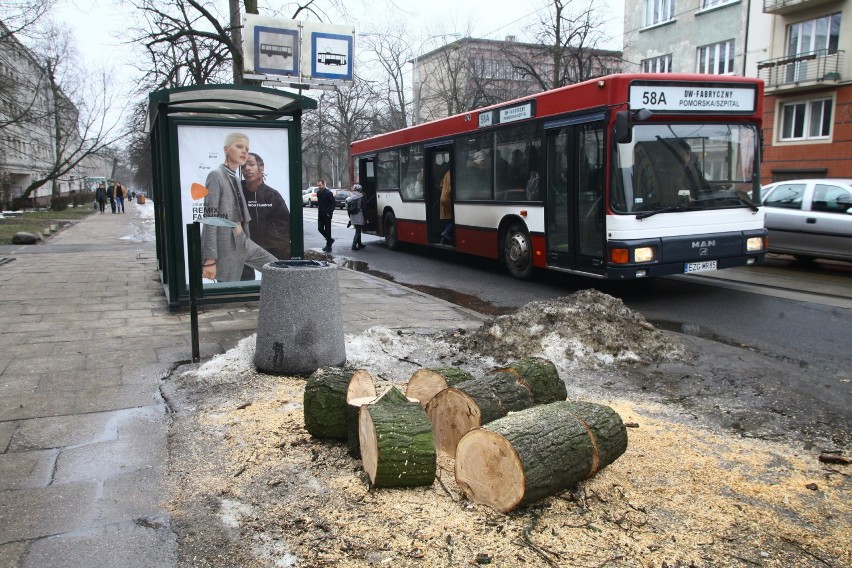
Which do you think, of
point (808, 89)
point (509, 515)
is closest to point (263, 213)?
point (509, 515)

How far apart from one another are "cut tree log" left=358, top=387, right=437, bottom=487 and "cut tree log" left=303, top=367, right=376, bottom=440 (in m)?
0.40

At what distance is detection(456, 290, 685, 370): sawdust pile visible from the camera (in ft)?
20.5

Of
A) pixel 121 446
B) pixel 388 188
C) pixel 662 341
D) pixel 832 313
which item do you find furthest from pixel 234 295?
pixel 388 188

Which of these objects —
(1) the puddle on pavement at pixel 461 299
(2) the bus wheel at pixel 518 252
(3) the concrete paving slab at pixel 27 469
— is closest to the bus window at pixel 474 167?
(2) the bus wheel at pixel 518 252

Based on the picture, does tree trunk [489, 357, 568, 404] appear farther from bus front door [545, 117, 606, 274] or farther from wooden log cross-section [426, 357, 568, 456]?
bus front door [545, 117, 606, 274]

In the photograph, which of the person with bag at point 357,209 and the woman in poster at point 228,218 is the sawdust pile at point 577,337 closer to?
the woman in poster at point 228,218

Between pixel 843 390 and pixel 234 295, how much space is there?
21.3ft

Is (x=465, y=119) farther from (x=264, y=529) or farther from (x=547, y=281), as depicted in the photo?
(x=264, y=529)

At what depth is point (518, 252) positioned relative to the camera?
11805 millimetres

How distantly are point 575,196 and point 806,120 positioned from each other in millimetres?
21852

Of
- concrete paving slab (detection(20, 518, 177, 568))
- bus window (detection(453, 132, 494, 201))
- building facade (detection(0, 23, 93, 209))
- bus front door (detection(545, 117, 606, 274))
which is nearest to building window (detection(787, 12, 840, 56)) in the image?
bus window (detection(453, 132, 494, 201))

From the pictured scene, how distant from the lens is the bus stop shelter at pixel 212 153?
25.7 ft

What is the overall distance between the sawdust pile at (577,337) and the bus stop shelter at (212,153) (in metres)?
3.11

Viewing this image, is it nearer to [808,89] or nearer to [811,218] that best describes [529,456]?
[811,218]
